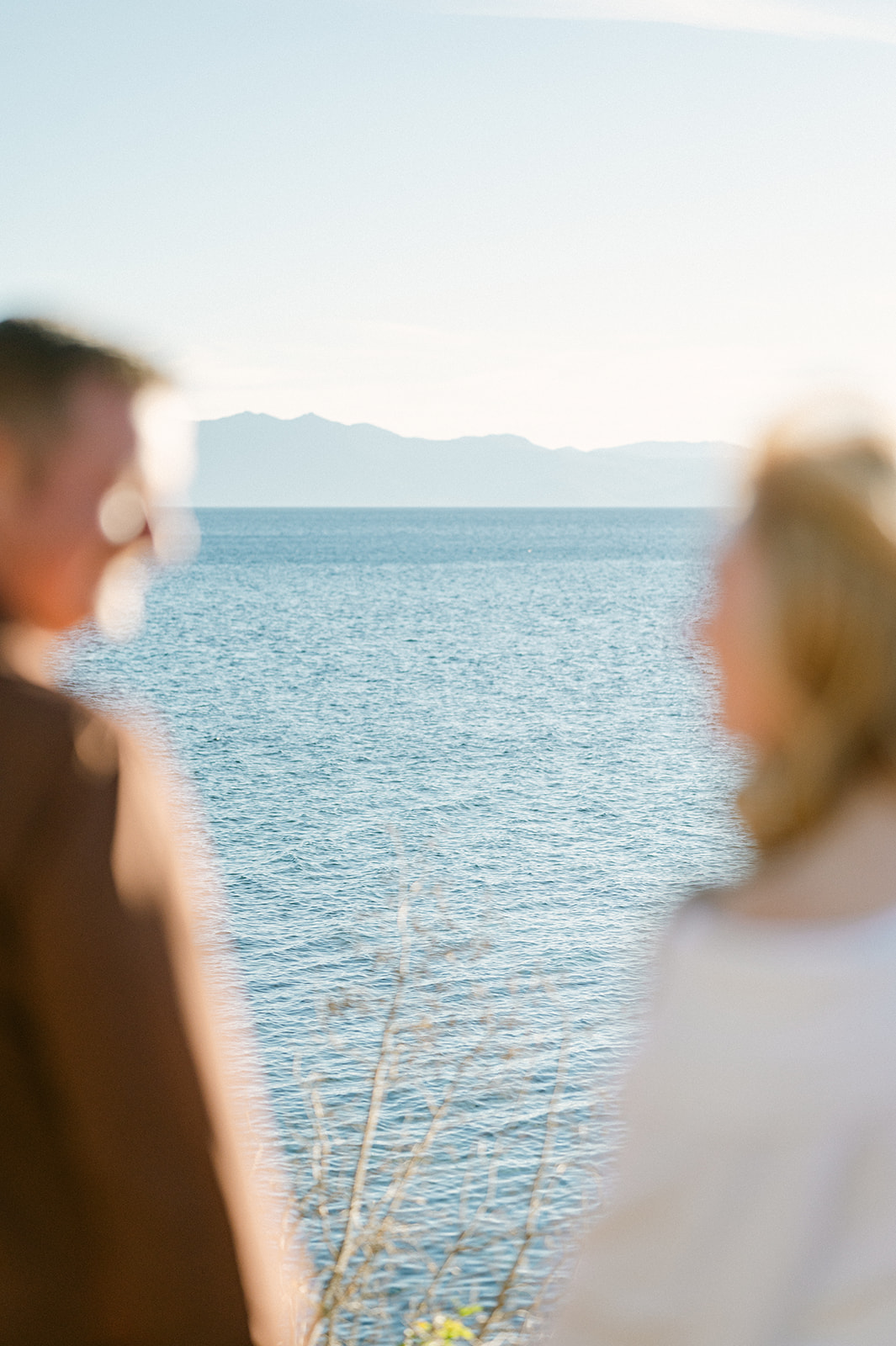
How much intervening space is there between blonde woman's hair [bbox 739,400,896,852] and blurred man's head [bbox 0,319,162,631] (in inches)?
27.6

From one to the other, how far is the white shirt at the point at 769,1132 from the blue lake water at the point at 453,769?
0.41 feet

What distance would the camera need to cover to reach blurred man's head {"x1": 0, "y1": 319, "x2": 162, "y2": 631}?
1564 mm

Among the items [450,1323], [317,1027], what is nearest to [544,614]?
[317,1027]

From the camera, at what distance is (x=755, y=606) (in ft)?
4.37

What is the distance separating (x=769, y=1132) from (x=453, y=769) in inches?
1562

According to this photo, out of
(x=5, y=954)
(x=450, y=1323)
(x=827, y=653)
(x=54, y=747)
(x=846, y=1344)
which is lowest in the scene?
(x=450, y=1323)

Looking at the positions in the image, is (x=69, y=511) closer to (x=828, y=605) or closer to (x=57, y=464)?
(x=57, y=464)

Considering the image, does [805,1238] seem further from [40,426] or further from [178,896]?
[40,426]

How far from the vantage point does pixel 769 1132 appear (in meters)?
1.26

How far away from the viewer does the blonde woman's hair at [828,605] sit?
1287 mm

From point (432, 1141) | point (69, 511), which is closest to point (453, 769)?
point (432, 1141)

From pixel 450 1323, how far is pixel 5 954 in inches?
156

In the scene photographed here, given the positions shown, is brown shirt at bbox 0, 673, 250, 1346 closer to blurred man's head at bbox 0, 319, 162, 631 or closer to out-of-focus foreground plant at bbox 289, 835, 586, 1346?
blurred man's head at bbox 0, 319, 162, 631

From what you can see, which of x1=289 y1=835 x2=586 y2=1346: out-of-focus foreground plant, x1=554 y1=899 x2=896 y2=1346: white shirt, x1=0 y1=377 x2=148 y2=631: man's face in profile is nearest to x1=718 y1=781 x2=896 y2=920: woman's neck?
x1=554 y1=899 x2=896 y2=1346: white shirt
